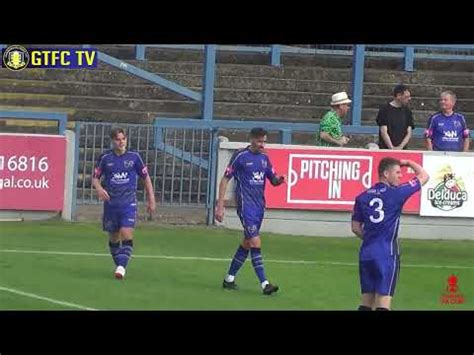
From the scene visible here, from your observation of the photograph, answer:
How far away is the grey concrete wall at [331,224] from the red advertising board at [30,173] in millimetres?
2503

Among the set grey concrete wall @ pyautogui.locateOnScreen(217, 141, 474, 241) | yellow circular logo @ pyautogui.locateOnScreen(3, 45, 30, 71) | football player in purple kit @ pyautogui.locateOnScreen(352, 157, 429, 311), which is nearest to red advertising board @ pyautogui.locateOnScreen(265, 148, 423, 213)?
grey concrete wall @ pyautogui.locateOnScreen(217, 141, 474, 241)

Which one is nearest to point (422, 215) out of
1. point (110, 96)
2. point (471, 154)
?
point (471, 154)

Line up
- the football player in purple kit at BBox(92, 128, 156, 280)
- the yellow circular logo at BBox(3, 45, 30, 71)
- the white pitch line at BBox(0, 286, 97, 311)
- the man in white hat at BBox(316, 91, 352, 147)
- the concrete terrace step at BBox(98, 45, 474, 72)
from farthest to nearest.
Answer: the concrete terrace step at BBox(98, 45, 474, 72) < the man in white hat at BBox(316, 91, 352, 147) < the football player in purple kit at BBox(92, 128, 156, 280) < the yellow circular logo at BBox(3, 45, 30, 71) < the white pitch line at BBox(0, 286, 97, 311)

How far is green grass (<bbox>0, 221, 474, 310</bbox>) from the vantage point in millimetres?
15656

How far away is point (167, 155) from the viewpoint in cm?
2158

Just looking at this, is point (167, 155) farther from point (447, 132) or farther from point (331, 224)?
point (447, 132)

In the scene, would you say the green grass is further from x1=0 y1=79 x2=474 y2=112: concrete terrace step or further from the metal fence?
x1=0 y1=79 x2=474 y2=112: concrete terrace step

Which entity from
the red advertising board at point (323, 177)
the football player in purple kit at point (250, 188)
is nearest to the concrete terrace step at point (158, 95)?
the red advertising board at point (323, 177)

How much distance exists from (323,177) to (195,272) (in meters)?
3.95

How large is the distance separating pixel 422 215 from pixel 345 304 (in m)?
5.30

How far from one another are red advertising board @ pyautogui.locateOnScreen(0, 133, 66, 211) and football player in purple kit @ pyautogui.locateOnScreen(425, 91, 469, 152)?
5.31 meters

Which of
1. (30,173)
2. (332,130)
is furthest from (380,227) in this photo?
(30,173)

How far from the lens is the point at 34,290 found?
15.9m
